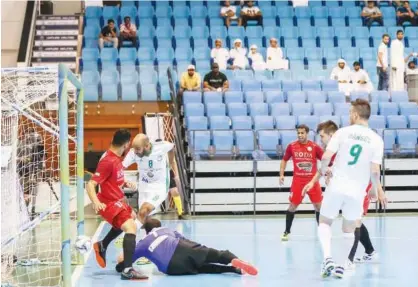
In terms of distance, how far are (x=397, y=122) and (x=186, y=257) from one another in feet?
35.5

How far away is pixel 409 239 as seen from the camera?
13.1 m

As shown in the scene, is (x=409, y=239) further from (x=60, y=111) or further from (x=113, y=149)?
(x=60, y=111)

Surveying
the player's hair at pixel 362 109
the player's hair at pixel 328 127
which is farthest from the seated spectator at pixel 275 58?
the player's hair at pixel 362 109

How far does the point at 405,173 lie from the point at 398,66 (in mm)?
3943

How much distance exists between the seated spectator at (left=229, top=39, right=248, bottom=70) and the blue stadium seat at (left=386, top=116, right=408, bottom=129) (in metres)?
4.27

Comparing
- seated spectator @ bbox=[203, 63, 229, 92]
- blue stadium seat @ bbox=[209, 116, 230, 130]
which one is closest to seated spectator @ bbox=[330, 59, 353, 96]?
seated spectator @ bbox=[203, 63, 229, 92]

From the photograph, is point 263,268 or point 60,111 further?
point 263,268

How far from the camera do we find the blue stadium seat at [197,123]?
18.4 meters

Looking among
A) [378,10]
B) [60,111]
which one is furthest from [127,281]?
[378,10]

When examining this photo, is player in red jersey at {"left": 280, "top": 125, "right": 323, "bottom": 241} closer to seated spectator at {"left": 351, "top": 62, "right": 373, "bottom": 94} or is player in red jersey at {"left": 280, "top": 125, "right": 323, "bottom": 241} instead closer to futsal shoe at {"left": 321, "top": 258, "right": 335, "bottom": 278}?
futsal shoe at {"left": 321, "top": 258, "right": 335, "bottom": 278}

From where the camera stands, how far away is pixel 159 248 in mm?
9453

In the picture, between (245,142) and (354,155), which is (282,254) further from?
(245,142)

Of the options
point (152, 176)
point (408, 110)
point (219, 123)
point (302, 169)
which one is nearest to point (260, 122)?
point (219, 123)

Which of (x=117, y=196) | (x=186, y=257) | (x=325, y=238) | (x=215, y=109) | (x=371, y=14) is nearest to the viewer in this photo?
(x=325, y=238)
